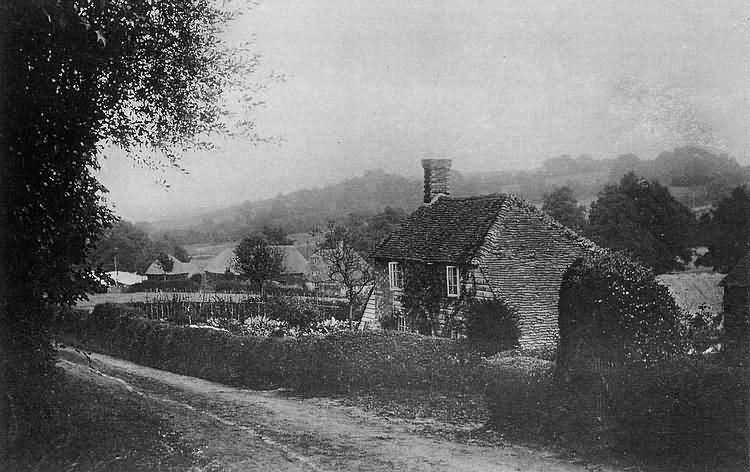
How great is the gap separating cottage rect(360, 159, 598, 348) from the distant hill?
146 cm

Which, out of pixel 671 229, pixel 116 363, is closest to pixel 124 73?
pixel 116 363

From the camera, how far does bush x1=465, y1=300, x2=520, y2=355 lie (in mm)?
21141

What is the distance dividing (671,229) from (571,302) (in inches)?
422

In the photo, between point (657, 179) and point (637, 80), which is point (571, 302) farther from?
point (657, 179)

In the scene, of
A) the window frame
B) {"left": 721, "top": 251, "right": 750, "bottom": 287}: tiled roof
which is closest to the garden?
{"left": 721, "top": 251, "right": 750, "bottom": 287}: tiled roof

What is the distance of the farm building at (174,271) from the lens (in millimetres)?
40006

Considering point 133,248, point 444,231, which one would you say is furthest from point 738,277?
point 133,248

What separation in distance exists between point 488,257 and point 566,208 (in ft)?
39.7

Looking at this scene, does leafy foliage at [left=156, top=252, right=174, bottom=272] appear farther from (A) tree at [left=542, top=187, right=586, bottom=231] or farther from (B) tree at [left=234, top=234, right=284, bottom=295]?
(A) tree at [left=542, top=187, right=586, bottom=231]

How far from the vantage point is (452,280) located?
24.9m

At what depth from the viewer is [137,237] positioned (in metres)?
26.1

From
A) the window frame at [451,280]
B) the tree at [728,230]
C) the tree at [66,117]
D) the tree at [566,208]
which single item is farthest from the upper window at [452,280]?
the tree at [66,117]

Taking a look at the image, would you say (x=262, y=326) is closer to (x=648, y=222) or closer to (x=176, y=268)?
(x=648, y=222)

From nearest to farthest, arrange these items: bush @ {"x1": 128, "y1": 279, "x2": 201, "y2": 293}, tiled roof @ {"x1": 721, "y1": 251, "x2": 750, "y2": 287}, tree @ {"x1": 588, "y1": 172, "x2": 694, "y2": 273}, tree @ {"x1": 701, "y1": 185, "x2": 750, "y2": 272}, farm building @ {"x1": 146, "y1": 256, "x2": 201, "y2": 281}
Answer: tree @ {"x1": 701, "y1": 185, "x2": 750, "y2": 272} → tiled roof @ {"x1": 721, "y1": 251, "x2": 750, "y2": 287} → tree @ {"x1": 588, "y1": 172, "x2": 694, "y2": 273} → farm building @ {"x1": 146, "y1": 256, "x2": 201, "y2": 281} → bush @ {"x1": 128, "y1": 279, "x2": 201, "y2": 293}
